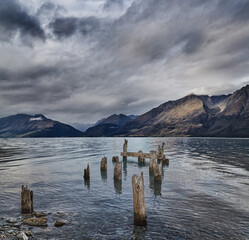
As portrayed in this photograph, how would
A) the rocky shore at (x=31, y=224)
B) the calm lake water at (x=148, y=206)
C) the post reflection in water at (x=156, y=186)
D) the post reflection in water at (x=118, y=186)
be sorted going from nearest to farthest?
the rocky shore at (x=31, y=224)
the calm lake water at (x=148, y=206)
the post reflection in water at (x=156, y=186)
the post reflection in water at (x=118, y=186)

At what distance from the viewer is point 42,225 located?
35.5ft

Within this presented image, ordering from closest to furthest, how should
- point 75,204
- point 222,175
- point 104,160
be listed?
point 75,204 < point 222,175 < point 104,160

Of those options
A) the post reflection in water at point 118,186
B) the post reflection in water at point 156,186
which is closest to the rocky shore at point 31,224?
the post reflection in water at point 118,186

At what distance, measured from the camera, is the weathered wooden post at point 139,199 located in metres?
10.5

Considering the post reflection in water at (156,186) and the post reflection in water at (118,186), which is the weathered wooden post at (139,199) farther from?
the post reflection in water at (118,186)

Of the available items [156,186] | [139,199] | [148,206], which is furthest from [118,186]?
[139,199]

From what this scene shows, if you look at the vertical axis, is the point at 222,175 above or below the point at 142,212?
below

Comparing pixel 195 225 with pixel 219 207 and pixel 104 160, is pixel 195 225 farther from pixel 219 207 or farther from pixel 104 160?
pixel 104 160

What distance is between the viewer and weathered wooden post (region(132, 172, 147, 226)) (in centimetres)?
1046

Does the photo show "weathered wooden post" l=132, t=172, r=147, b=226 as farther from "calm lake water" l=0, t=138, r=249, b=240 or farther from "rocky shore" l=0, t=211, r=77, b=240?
"rocky shore" l=0, t=211, r=77, b=240

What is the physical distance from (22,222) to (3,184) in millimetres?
12698

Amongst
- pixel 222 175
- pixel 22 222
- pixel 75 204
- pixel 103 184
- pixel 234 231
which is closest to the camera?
pixel 234 231

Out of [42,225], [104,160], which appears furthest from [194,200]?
[104,160]

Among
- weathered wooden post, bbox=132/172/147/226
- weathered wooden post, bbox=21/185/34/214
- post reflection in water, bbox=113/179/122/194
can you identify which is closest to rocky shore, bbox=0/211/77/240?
weathered wooden post, bbox=21/185/34/214
